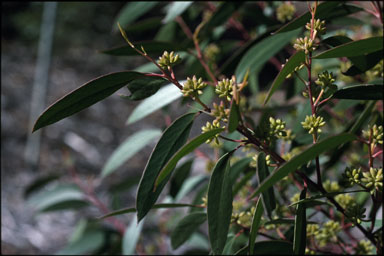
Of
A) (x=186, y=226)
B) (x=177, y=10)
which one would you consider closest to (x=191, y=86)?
(x=186, y=226)

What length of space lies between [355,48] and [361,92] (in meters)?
0.08

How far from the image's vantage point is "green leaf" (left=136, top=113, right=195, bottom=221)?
0.53 m

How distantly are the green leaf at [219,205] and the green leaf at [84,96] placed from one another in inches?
6.2

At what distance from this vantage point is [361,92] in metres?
0.55

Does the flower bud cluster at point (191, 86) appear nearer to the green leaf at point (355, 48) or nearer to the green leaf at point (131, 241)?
the green leaf at point (355, 48)

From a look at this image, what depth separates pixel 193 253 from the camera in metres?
1.08

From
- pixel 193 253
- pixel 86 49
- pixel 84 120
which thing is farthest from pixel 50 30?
pixel 193 253

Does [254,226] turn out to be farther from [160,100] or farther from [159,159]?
[160,100]

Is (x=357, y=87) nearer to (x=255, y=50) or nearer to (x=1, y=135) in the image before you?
(x=255, y=50)

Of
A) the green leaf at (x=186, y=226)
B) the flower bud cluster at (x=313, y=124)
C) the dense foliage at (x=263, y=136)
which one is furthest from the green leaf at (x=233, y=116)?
the green leaf at (x=186, y=226)

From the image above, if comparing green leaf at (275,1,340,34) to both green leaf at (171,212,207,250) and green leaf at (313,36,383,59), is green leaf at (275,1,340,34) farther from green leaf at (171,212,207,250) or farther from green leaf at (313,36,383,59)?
green leaf at (171,212,207,250)

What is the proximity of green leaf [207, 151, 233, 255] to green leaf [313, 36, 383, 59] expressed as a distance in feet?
0.58

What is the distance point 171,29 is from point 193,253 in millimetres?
601

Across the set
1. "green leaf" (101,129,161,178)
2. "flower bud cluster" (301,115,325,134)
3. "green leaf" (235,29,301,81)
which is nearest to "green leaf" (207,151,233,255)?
"flower bud cluster" (301,115,325,134)
